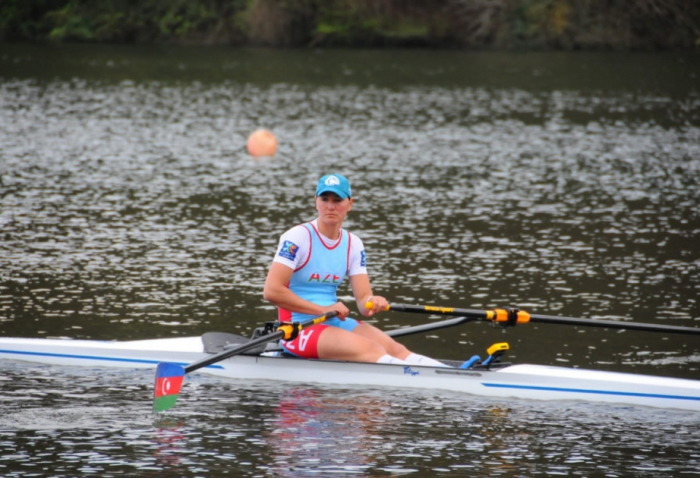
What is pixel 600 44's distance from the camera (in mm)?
48156

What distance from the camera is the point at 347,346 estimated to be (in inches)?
308

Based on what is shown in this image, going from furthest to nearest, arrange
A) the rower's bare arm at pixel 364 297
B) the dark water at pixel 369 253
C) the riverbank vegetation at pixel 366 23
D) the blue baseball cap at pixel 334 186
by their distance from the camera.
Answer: the riverbank vegetation at pixel 366 23, the rower's bare arm at pixel 364 297, the blue baseball cap at pixel 334 186, the dark water at pixel 369 253

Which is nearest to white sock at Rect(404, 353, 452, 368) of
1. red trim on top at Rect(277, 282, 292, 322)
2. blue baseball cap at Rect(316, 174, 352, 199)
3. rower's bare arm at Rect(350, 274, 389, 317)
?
rower's bare arm at Rect(350, 274, 389, 317)

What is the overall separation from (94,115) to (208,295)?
1734cm

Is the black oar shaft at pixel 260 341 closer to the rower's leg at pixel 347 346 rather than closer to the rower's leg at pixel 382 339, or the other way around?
the rower's leg at pixel 347 346

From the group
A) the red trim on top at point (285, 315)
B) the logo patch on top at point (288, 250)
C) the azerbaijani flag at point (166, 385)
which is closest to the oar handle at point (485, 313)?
the red trim on top at point (285, 315)

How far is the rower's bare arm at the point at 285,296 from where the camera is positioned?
25.1 ft

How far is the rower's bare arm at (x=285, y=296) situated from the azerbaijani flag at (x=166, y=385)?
32.1 inches

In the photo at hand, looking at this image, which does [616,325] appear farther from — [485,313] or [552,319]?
[485,313]

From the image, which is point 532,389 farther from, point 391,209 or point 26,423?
point 391,209

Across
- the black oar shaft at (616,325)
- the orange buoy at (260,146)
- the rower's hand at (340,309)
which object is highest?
the orange buoy at (260,146)

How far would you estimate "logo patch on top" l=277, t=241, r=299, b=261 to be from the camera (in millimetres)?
7645

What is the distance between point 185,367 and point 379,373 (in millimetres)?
1433

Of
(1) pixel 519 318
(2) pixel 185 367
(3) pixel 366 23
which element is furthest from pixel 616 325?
(3) pixel 366 23
